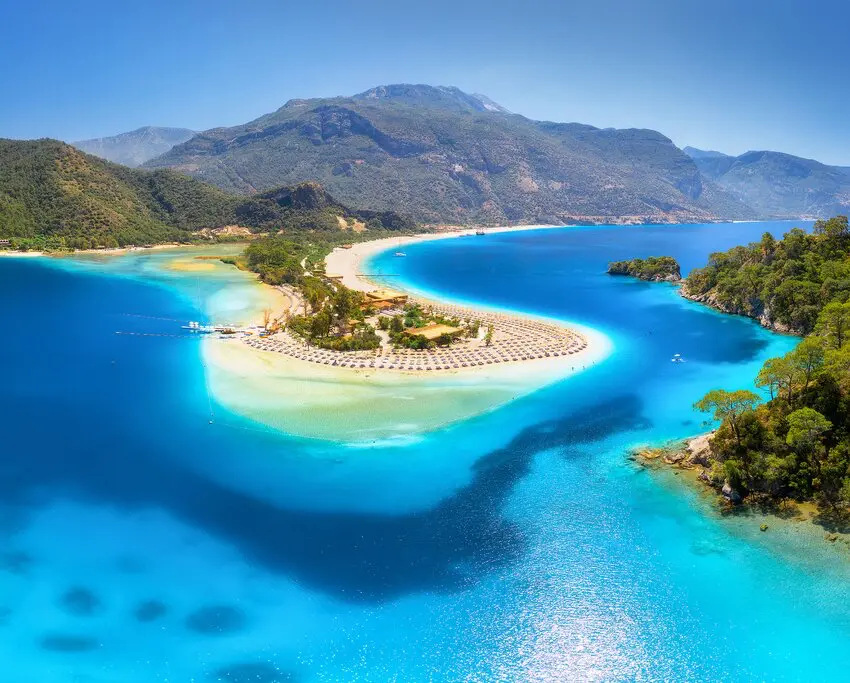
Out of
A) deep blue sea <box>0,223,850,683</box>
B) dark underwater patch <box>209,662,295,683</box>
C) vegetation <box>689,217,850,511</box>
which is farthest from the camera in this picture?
vegetation <box>689,217,850,511</box>

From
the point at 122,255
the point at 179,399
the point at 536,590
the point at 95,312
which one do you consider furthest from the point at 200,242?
the point at 536,590

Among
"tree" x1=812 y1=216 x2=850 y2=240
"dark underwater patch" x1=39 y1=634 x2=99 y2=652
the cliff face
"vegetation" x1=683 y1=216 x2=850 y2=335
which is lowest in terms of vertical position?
"dark underwater patch" x1=39 y1=634 x2=99 y2=652

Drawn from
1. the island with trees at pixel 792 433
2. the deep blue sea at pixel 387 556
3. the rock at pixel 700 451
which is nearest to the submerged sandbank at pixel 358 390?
the deep blue sea at pixel 387 556

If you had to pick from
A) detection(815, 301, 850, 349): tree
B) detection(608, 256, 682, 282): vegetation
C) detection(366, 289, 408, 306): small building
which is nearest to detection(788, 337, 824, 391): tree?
detection(815, 301, 850, 349): tree

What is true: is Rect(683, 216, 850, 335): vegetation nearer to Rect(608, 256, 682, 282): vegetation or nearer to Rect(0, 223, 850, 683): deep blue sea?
Rect(608, 256, 682, 282): vegetation

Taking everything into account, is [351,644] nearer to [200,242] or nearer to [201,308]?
[201,308]

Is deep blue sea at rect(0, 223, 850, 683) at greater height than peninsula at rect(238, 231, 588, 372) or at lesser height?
lesser

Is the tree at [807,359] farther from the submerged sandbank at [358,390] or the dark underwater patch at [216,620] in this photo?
the dark underwater patch at [216,620]
